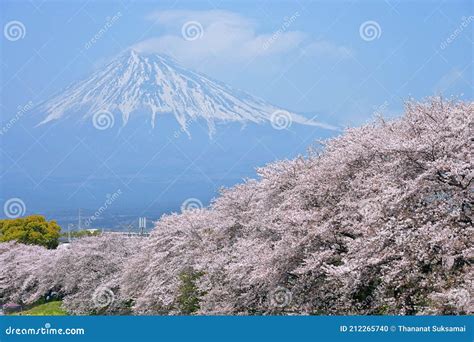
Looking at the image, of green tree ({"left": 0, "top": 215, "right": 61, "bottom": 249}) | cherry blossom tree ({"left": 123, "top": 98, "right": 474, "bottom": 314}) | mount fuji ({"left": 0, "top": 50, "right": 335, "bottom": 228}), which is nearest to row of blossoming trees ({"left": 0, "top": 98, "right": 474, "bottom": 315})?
cherry blossom tree ({"left": 123, "top": 98, "right": 474, "bottom": 314})

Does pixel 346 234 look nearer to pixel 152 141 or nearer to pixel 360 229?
pixel 360 229

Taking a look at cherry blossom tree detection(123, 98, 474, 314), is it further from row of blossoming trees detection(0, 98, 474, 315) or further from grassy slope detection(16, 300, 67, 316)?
grassy slope detection(16, 300, 67, 316)

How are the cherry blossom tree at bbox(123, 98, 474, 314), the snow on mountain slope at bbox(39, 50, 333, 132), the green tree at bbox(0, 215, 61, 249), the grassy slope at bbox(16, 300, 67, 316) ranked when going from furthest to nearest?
the snow on mountain slope at bbox(39, 50, 333, 132) < the green tree at bbox(0, 215, 61, 249) < the grassy slope at bbox(16, 300, 67, 316) < the cherry blossom tree at bbox(123, 98, 474, 314)

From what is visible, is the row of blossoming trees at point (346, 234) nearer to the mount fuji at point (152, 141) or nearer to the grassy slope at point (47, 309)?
the grassy slope at point (47, 309)

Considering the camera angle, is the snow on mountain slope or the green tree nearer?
the green tree

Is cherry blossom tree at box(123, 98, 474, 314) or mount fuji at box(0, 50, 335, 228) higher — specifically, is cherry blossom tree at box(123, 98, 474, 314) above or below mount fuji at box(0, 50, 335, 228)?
below

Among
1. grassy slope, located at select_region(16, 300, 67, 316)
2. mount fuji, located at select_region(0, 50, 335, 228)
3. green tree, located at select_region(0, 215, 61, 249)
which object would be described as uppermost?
mount fuji, located at select_region(0, 50, 335, 228)

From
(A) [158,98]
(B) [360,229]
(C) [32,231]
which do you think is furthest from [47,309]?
(A) [158,98]
